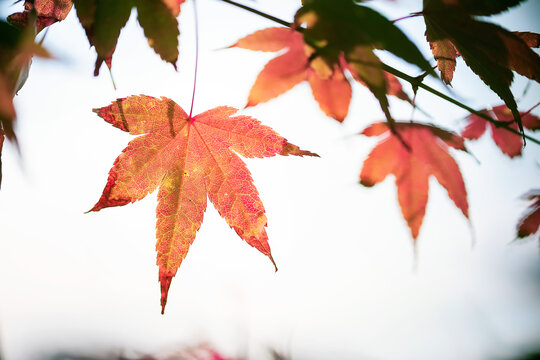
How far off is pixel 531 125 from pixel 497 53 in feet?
2.82

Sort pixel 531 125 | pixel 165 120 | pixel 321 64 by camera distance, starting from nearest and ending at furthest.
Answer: pixel 321 64, pixel 165 120, pixel 531 125

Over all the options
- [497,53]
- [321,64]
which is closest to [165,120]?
[321,64]

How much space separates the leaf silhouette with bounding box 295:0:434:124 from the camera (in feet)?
1.27

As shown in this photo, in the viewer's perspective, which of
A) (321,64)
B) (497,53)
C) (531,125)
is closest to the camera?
(321,64)

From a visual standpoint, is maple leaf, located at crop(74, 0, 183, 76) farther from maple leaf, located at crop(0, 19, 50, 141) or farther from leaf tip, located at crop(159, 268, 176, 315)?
leaf tip, located at crop(159, 268, 176, 315)

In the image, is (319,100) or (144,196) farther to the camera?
(144,196)

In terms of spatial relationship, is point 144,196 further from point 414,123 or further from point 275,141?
point 414,123

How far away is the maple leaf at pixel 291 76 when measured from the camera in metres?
0.50

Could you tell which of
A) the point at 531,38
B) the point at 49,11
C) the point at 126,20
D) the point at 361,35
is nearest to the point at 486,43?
the point at 531,38

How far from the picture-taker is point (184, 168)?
69 cm

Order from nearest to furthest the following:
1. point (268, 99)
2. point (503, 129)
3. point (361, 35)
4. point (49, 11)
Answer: point (361, 35) → point (268, 99) → point (49, 11) → point (503, 129)

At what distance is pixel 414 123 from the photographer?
68 cm

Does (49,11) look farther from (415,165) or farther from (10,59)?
(415,165)

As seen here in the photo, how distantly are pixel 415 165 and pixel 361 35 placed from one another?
0.36 meters
